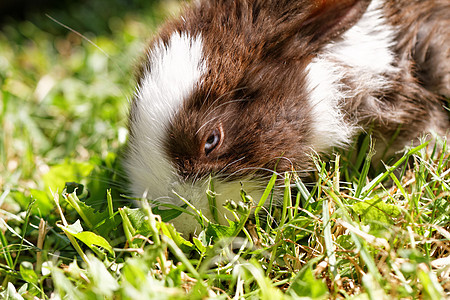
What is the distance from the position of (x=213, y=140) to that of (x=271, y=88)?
1.06 ft

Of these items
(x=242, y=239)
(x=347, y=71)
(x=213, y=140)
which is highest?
(x=347, y=71)

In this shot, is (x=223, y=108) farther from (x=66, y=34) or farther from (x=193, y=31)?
(x=66, y=34)

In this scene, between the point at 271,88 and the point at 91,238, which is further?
the point at 271,88

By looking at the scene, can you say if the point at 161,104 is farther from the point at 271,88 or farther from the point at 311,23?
the point at 311,23

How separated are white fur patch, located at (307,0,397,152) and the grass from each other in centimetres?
13

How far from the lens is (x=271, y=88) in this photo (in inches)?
81.1

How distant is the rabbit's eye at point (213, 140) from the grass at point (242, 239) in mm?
283

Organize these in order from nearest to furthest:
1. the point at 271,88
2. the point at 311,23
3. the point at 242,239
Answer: the point at 242,239 < the point at 271,88 < the point at 311,23

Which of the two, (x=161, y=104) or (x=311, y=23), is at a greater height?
(x=311, y=23)

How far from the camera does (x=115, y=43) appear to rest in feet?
14.5

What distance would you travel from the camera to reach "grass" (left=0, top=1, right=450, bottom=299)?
1545 mm

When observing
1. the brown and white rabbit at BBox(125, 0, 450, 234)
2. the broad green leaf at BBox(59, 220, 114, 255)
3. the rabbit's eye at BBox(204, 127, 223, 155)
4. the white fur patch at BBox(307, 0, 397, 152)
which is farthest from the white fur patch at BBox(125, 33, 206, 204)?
the white fur patch at BBox(307, 0, 397, 152)

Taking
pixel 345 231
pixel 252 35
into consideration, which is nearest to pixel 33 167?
pixel 252 35

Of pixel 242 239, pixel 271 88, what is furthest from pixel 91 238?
pixel 271 88
